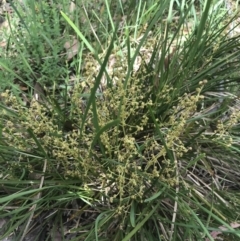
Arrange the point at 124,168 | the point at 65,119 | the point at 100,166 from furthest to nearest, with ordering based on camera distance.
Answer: the point at 65,119 → the point at 100,166 → the point at 124,168

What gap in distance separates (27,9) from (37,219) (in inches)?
28.9

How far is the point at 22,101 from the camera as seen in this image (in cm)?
138

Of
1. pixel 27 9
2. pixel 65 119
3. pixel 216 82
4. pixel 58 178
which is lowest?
pixel 58 178

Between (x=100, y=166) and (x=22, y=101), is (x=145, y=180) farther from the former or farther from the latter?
(x=22, y=101)

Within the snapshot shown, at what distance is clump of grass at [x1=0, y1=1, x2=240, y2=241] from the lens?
102 cm

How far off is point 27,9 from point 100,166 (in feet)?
2.25

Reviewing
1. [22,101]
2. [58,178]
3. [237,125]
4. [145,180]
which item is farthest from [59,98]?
[237,125]

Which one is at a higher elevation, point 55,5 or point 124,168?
point 55,5

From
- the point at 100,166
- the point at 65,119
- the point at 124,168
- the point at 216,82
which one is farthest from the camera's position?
the point at 216,82

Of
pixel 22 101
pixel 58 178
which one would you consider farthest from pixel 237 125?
pixel 22 101

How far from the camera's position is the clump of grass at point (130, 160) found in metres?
1.02

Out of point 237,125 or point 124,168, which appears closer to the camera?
point 124,168

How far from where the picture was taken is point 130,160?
110cm

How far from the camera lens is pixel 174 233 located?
3.30 ft
